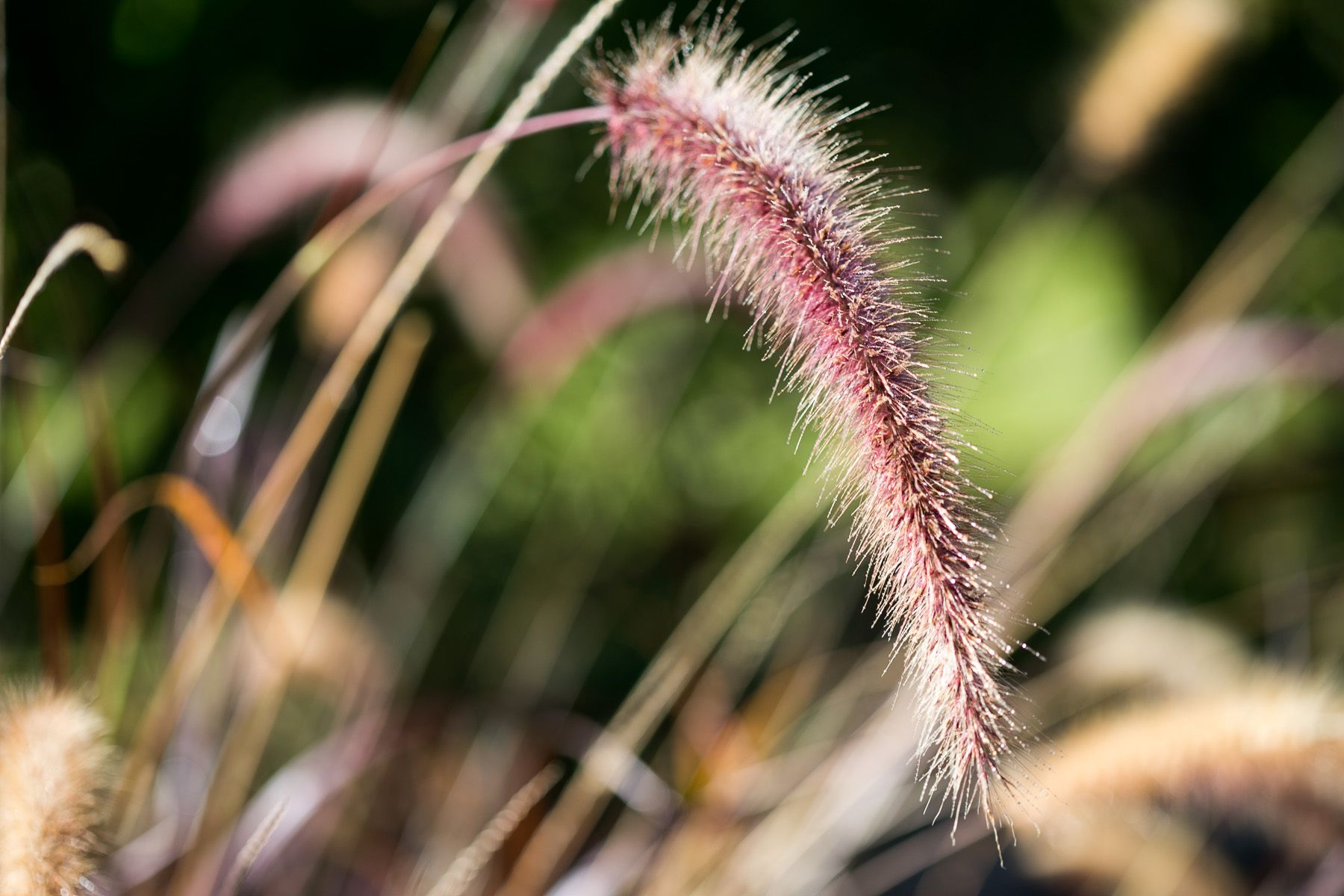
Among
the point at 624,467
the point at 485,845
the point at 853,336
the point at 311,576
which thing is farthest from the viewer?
the point at 624,467

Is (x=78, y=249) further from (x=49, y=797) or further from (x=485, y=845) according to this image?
(x=485, y=845)

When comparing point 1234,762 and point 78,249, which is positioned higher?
point 1234,762

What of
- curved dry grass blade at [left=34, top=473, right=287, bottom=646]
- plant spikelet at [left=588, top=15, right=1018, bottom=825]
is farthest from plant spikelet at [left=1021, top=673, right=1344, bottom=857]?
curved dry grass blade at [left=34, top=473, right=287, bottom=646]

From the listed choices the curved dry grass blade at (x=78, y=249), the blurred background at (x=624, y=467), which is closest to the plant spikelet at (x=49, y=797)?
the blurred background at (x=624, y=467)

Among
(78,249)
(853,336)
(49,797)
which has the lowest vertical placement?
(49,797)

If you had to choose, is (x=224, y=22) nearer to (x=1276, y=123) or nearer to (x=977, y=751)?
(x=977, y=751)

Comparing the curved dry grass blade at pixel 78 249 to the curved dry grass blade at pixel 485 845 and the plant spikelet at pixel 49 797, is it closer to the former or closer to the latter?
the plant spikelet at pixel 49 797

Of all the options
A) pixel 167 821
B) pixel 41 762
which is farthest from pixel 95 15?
pixel 41 762

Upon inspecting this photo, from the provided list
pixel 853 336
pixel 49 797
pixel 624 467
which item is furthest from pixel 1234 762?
pixel 624 467
